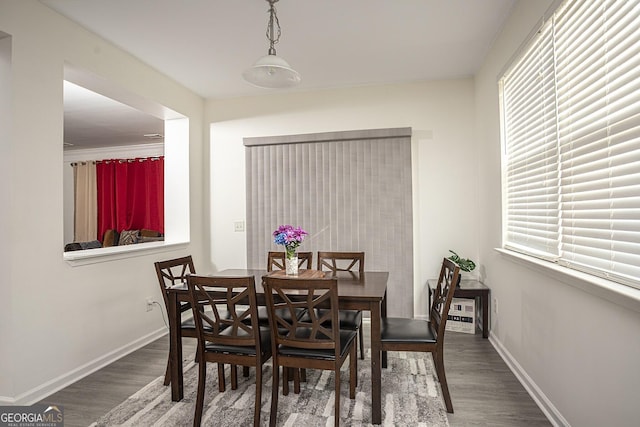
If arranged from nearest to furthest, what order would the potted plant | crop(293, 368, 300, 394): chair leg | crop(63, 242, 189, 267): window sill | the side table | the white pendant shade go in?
the white pendant shade → crop(293, 368, 300, 394): chair leg → crop(63, 242, 189, 267): window sill → the side table → the potted plant

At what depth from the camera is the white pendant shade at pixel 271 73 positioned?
2216 mm

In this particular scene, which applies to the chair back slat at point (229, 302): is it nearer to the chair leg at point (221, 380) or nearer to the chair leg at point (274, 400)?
the chair leg at point (274, 400)

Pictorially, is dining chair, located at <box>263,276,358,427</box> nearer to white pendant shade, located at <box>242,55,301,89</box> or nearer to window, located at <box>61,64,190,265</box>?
white pendant shade, located at <box>242,55,301,89</box>

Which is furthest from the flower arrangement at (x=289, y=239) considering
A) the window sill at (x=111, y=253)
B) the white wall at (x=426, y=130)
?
the white wall at (x=426, y=130)

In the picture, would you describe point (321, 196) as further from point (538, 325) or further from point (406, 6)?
point (538, 325)

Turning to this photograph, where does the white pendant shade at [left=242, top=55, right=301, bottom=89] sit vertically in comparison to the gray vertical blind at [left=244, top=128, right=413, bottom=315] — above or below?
above

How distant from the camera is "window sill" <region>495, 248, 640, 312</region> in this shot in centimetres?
133

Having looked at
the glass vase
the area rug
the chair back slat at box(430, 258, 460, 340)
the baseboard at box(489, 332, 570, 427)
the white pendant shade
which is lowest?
the area rug

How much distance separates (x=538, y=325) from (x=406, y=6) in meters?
2.30

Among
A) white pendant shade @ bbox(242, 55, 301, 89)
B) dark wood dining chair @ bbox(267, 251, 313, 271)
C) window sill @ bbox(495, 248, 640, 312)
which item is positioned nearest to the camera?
window sill @ bbox(495, 248, 640, 312)

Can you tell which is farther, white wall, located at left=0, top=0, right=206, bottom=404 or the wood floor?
white wall, located at left=0, top=0, right=206, bottom=404

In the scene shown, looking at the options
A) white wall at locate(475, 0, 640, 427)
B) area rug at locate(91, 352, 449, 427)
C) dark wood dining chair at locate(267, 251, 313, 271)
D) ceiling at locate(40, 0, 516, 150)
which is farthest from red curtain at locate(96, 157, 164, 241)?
white wall at locate(475, 0, 640, 427)

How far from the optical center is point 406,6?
2570 mm

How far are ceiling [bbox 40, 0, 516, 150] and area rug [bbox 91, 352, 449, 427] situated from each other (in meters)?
2.63
